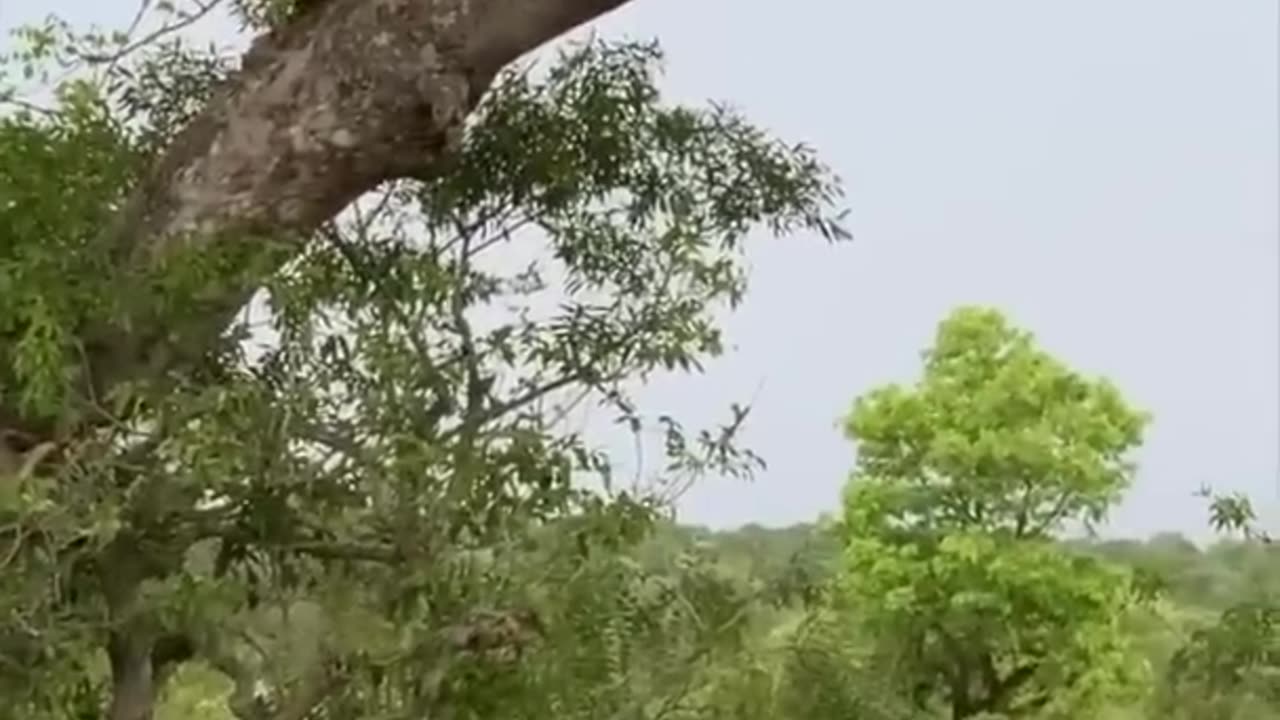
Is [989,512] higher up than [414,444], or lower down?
higher up

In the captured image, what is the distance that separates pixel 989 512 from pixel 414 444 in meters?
3.52

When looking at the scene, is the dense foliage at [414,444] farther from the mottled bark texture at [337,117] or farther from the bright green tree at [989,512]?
the bright green tree at [989,512]

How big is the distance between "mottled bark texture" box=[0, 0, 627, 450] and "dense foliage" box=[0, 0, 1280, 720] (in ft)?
0.10

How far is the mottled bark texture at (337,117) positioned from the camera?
1378 millimetres

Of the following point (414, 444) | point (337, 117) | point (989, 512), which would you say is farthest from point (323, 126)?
point (989, 512)

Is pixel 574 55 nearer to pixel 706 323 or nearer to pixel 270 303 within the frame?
pixel 706 323

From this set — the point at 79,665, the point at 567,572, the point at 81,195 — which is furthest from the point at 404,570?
the point at 81,195

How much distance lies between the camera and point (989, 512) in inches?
181

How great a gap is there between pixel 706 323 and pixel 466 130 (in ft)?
0.74

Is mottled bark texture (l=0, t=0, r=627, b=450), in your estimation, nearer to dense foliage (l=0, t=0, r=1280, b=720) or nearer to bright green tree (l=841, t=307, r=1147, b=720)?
dense foliage (l=0, t=0, r=1280, b=720)

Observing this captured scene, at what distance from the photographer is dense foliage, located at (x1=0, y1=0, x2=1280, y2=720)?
122cm

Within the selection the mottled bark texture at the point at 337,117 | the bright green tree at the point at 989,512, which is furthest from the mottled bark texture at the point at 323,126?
the bright green tree at the point at 989,512

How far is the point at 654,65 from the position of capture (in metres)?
1.62

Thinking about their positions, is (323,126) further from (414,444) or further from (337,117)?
(414,444)
